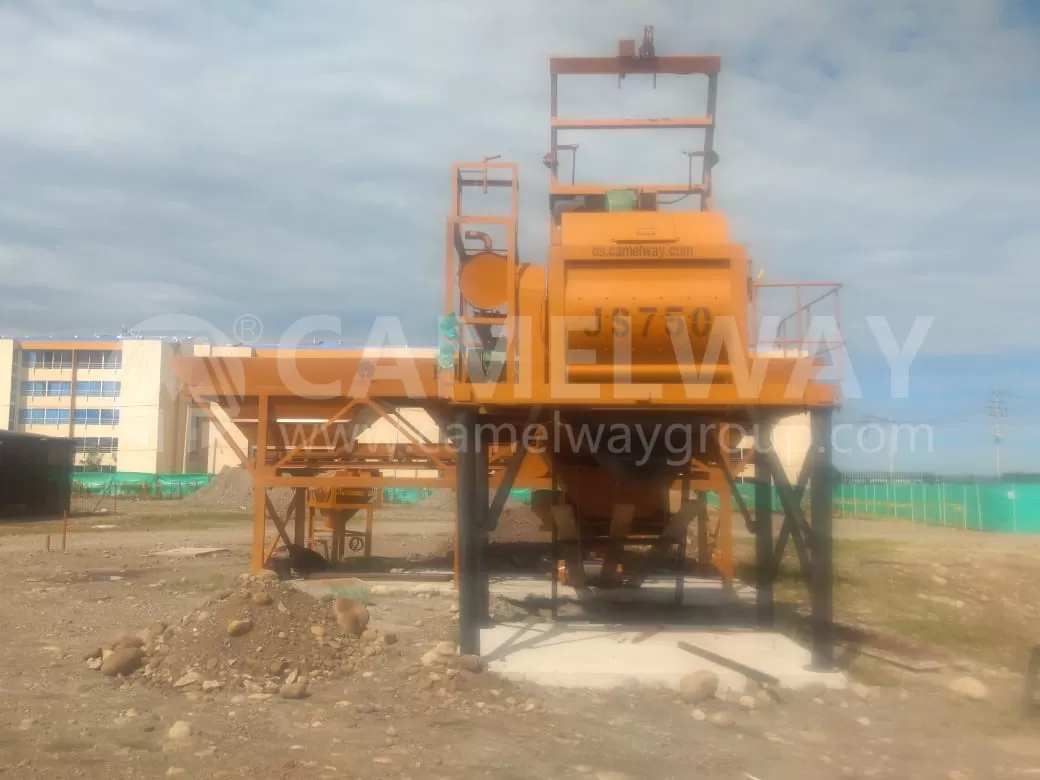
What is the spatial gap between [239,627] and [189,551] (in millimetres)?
14538

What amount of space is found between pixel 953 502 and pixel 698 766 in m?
34.8

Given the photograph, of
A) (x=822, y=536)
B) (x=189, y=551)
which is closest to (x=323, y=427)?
(x=822, y=536)

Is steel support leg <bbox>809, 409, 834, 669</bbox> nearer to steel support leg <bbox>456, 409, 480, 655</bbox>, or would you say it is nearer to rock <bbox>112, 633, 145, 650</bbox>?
steel support leg <bbox>456, 409, 480, 655</bbox>

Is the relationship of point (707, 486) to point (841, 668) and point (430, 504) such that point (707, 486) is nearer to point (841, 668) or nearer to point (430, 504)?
point (841, 668)

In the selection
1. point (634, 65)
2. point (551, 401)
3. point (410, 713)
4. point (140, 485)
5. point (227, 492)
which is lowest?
point (410, 713)

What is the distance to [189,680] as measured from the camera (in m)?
7.34

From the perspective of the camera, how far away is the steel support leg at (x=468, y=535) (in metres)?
7.80

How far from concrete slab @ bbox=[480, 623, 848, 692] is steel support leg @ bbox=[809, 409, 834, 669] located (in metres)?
0.27

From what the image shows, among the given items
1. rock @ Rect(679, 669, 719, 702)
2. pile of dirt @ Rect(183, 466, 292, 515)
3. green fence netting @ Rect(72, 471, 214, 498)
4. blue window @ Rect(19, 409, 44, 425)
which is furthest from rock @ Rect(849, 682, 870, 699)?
blue window @ Rect(19, 409, 44, 425)

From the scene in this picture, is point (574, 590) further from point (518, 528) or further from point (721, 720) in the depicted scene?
point (518, 528)

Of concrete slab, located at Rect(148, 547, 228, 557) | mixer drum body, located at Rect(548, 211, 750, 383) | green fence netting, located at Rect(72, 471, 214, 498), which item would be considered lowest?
concrete slab, located at Rect(148, 547, 228, 557)

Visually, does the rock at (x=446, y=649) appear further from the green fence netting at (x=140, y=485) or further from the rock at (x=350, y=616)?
the green fence netting at (x=140, y=485)

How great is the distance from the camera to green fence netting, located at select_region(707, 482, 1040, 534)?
108ft

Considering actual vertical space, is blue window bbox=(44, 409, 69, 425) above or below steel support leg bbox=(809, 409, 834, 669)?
above
